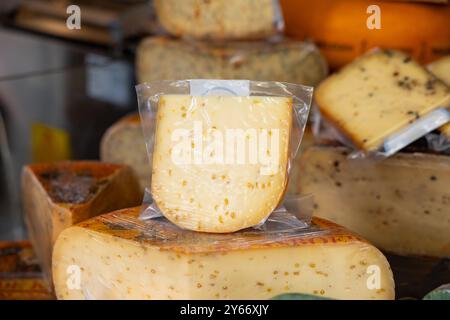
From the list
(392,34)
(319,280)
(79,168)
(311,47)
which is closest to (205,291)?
(319,280)

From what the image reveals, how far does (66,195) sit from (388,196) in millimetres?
633

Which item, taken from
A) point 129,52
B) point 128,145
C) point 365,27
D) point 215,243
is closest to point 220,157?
point 215,243

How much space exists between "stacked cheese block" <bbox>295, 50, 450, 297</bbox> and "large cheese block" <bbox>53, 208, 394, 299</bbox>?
0.30 meters

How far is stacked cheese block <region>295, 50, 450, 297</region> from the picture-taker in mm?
1415

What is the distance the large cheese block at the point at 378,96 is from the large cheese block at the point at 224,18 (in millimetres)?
404

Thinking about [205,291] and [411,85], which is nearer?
[205,291]

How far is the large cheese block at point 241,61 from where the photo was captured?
1.91 metres

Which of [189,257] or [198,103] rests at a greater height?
[198,103]

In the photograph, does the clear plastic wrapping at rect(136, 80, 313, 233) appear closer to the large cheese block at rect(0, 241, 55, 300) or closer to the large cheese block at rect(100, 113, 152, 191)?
the large cheese block at rect(0, 241, 55, 300)

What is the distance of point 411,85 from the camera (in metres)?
1.46
